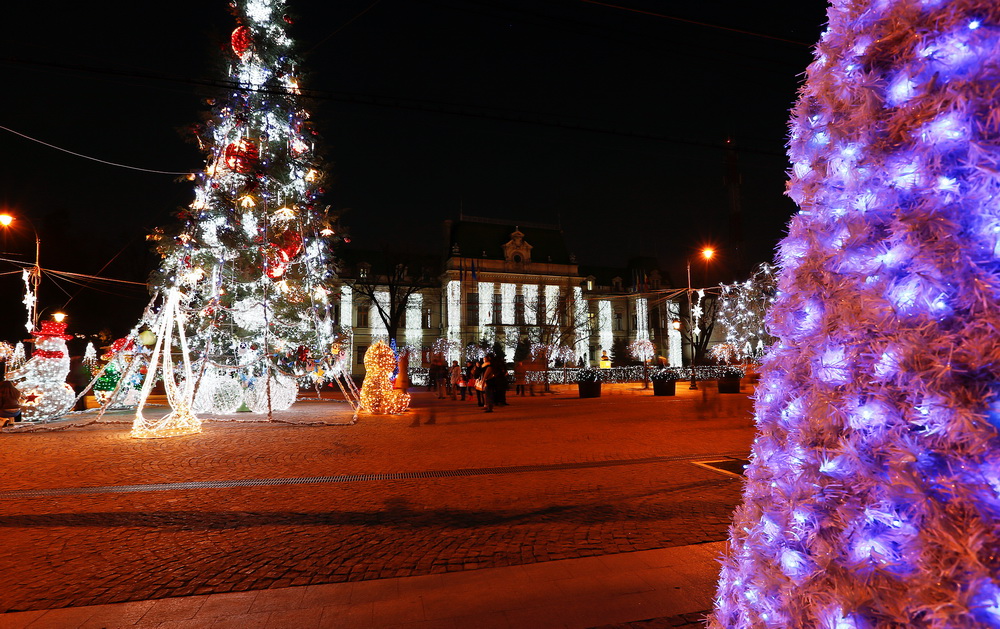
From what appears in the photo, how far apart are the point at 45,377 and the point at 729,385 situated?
24.6 metres

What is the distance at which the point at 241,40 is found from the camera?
13.8 m

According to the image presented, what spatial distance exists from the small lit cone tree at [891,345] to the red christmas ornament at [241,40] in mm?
15776

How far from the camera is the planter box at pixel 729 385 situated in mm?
22734

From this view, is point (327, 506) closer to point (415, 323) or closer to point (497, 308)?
point (415, 323)

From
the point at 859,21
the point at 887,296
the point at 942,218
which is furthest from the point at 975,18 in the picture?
the point at 887,296

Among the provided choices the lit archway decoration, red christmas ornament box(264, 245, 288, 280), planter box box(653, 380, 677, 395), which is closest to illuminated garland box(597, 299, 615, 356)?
planter box box(653, 380, 677, 395)

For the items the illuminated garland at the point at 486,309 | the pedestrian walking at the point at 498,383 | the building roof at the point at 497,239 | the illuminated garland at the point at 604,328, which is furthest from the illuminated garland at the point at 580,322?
the pedestrian walking at the point at 498,383

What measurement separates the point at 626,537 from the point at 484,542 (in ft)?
4.31

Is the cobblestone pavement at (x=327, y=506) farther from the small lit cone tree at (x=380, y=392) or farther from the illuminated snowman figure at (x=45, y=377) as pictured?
the small lit cone tree at (x=380, y=392)

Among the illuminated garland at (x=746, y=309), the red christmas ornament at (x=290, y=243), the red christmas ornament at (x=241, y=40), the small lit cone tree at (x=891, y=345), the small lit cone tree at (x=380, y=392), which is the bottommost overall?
the small lit cone tree at (x=380, y=392)

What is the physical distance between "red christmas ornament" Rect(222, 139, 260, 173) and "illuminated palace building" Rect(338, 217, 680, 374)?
35.3 m

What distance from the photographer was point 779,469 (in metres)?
1.96

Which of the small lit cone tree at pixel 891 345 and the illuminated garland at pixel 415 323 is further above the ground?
the illuminated garland at pixel 415 323

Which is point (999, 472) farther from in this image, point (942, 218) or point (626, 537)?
point (626, 537)
